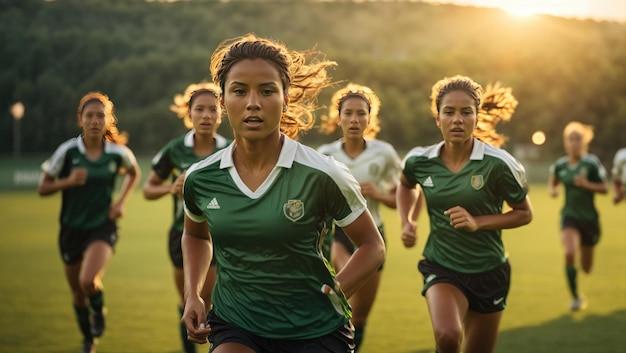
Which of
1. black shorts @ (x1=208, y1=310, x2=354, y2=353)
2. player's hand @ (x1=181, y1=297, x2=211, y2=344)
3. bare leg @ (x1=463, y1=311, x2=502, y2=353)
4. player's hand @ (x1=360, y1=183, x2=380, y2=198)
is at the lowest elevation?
bare leg @ (x1=463, y1=311, x2=502, y2=353)

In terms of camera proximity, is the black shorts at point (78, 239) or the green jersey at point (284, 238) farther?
the black shorts at point (78, 239)

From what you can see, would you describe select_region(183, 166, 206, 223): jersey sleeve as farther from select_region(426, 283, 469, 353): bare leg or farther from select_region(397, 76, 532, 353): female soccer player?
select_region(397, 76, 532, 353): female soccer player

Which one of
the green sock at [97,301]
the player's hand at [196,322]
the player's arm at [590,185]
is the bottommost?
the green sock at [97,301]

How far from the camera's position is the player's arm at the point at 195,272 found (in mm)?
3406

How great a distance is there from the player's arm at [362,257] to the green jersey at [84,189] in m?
5.29

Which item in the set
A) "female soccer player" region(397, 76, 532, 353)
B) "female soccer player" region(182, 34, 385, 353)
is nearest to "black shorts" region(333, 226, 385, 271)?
"female soccer player" region(397, 76, 532, 353)

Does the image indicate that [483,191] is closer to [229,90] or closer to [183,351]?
[229,90]

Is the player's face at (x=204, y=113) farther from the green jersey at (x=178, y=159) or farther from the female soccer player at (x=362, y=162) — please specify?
the female soccer player at (x=362, y=162)

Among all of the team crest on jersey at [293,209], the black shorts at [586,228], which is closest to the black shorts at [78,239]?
the team crest on jersey at [293,209]

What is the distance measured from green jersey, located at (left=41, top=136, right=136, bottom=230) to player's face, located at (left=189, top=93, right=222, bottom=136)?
159 centimetres

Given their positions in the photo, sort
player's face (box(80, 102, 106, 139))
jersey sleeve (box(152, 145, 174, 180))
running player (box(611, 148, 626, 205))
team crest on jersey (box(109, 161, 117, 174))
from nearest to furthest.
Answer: jersey sleeve (box(152, 145, 174, 180)) < player's face (box(80, 102, 106, 139)) < team crest on jersey (box(109, 161, 117, 174)) < running player (box(611, 148, 626, 205))

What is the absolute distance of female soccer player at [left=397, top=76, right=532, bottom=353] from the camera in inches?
221

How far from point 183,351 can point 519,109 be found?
62965mm

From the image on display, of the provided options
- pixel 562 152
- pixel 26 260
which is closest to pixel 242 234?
pixel 26 260
